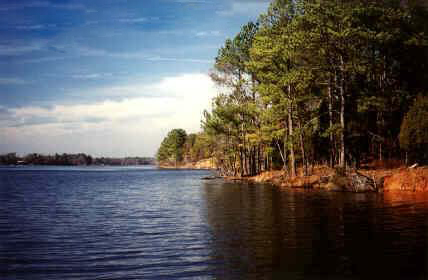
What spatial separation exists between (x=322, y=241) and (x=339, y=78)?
33.5 meters

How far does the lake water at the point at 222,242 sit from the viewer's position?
1237cm

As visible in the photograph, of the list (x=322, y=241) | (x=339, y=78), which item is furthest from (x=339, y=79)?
(x=322, y=241)

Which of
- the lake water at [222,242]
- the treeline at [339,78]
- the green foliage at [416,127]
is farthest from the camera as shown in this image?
the treeline at [339,78]

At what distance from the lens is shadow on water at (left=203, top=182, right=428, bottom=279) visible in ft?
39.8

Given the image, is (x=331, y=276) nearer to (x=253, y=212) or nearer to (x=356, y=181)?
(x=253, y=212)

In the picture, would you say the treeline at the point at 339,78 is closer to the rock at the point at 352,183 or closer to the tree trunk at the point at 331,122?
the tree trunk at the point at 331,122

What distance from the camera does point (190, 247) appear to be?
15883mm

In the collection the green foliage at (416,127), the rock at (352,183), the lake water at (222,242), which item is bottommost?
the lake water at (222,242)

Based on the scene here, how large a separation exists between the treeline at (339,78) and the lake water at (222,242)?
1922 centimetres

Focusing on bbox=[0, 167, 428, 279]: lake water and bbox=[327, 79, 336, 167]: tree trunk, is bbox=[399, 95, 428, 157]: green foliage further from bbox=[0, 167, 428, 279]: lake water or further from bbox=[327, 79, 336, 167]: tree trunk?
bbox=[0, 167, 428, 279]: lake water

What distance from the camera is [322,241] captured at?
52.9ft

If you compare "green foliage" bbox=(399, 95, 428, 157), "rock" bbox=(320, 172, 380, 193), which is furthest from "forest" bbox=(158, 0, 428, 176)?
"rock" bbox=(320, 172, 380, 193)

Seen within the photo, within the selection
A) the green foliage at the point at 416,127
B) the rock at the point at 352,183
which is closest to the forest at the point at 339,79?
the green foliage at the point at 416,127

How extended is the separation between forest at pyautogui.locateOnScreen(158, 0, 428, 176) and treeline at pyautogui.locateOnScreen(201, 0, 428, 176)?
0.36 ft
